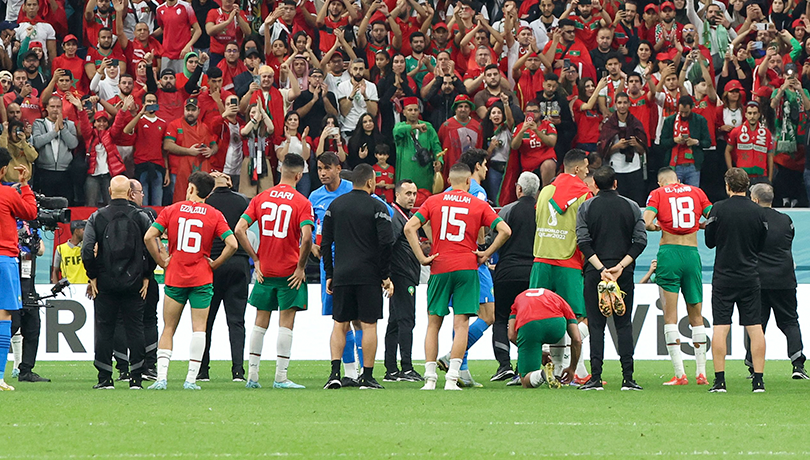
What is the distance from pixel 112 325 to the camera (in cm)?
1106

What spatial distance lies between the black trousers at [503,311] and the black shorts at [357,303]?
175 centimetres

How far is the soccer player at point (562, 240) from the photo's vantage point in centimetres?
1114

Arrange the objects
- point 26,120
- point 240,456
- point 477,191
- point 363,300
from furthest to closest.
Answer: point 26,120
point 477,191
point 363,300
point 240,456

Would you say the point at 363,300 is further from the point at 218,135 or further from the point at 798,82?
the point at 798,82

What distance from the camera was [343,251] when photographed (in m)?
10.8

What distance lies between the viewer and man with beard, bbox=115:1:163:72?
20.1 metres

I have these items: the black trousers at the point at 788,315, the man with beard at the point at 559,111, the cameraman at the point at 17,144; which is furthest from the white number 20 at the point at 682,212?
the cameraman at the point at 17,144

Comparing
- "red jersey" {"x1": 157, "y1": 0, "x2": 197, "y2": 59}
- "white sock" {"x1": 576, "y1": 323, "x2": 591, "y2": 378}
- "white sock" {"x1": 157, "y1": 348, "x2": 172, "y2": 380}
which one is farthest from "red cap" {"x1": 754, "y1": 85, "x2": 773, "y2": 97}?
"white sock" {"x1": 157, "y1": 348, "x2": 172, "y2": 380}

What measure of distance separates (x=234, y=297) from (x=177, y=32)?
9.62 m

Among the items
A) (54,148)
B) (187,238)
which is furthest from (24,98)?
(187,238)

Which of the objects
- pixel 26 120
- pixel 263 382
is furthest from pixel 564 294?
pixel 26 120

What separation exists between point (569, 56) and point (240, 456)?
14.7 meters

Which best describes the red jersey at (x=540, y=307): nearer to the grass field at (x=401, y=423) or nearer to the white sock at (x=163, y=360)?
the grass field at (x=401, y=423)

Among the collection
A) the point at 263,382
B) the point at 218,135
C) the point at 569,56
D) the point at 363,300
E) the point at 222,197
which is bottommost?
the point at 263,382
